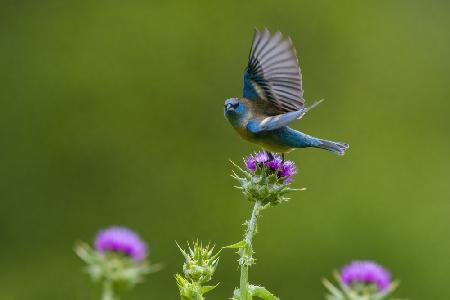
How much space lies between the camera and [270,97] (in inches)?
335

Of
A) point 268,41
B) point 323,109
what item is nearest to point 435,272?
point 323,109

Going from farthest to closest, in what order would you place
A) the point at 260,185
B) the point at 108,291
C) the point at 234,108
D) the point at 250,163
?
the point at 234,108 < the point at 250,163 < the point at 260,185 < the point at 108,291

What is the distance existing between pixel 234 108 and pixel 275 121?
1.61 ft

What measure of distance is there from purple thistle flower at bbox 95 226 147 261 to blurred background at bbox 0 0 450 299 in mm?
13943

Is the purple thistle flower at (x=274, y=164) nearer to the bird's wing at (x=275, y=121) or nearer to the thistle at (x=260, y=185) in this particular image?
the thistle at (x=260, y=185)

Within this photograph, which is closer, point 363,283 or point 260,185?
point 363,283

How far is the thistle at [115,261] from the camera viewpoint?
5.59 meters

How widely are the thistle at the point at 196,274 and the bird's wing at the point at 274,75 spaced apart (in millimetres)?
1960

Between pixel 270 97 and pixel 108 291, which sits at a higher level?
pixel 270 97

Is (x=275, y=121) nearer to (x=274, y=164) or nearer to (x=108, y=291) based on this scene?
(x=274, y=164)

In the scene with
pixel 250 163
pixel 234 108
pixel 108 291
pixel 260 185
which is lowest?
pixel 108 291

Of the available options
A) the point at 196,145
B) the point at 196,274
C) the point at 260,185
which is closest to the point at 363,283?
the point at 196,274

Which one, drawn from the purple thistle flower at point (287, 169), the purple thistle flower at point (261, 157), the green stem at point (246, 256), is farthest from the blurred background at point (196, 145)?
the green stem at point (246, 256)

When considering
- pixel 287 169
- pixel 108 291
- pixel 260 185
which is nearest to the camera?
pixel 108 291
